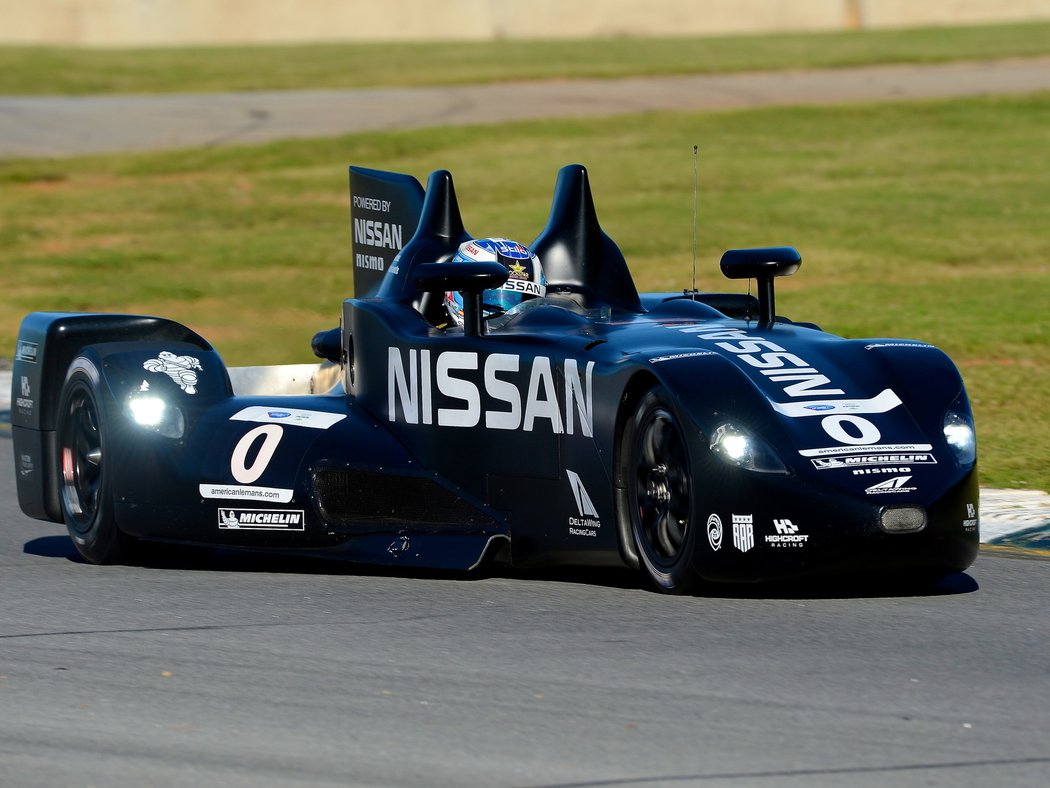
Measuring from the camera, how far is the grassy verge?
16.2 metres

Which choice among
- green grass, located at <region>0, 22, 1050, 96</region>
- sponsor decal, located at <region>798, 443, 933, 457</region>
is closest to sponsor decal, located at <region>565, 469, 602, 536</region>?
sponsor decal, located at <region>798, 443, 933, 457</region>

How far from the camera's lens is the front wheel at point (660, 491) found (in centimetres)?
629

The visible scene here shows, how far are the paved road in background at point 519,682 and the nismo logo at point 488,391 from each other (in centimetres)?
56

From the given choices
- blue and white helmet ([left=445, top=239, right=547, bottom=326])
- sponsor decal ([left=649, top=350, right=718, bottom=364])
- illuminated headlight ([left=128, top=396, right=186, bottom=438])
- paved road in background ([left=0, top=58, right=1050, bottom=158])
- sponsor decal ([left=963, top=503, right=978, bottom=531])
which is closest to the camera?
sponsor decal ([left=963, top=503, right=978, bottom=531])

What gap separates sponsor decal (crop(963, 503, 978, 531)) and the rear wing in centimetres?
327

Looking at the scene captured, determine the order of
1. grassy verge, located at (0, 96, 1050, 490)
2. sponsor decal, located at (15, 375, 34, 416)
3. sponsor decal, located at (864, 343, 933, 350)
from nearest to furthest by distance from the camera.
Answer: sponsor decal, located at (864, 343, 933, 350), sponsor decal, located at (15, 375, 34, 416), grassy verge, located at (0, 96, 1050, 490)

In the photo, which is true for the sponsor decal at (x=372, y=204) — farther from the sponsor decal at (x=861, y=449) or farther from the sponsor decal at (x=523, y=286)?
the sponsor decal at (x=861, y=449)

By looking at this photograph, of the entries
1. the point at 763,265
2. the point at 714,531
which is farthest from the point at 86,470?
the point at 714,531

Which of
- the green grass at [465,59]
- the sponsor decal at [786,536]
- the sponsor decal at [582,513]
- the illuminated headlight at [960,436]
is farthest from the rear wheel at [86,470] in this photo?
the green grass at [465,59]

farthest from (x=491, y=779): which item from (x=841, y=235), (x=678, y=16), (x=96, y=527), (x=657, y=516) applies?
(x=678, y=16)

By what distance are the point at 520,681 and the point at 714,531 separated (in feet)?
3.56

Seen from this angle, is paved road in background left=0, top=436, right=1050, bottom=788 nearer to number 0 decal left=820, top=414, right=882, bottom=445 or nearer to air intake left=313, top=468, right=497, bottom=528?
air intake left=313, top=468, right=497, bottom=528

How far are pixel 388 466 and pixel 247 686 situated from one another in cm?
202

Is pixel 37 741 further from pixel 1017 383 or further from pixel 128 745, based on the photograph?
pixel 1017 383
